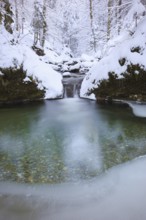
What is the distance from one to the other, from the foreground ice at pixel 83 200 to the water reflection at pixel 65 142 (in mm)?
227

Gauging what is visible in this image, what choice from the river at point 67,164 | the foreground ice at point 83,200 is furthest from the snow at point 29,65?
the foreground ice at point 83,200

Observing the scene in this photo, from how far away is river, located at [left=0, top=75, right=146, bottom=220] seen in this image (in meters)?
2.75

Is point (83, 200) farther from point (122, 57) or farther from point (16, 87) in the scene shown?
point (16, 87)

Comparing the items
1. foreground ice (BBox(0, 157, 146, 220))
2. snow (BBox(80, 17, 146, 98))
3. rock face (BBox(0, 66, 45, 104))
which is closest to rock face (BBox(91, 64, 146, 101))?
snow (BBox(80, 17, 146, 98))

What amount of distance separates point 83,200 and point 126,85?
21.4 feet

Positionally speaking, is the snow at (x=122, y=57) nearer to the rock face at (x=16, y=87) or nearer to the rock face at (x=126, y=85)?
the rock face at (x=126, y=85)

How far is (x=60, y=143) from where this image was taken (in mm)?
4789

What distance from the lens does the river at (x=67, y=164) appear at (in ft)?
9.01

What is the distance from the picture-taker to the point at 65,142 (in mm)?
4852

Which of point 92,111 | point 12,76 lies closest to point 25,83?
point 12,76

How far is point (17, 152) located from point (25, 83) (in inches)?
215

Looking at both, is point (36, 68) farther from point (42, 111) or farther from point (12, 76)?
point (42, 111)

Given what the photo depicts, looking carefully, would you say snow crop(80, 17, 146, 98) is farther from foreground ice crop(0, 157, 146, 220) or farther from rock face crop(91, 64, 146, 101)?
foreground ice crop(0, 157, 146, 220)

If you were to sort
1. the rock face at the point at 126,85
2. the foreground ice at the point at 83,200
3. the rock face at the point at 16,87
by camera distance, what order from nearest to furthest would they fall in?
the foreground ice at the point at 83,200
the rock face at the point at 126,85
the rock face at the point at 16,87
